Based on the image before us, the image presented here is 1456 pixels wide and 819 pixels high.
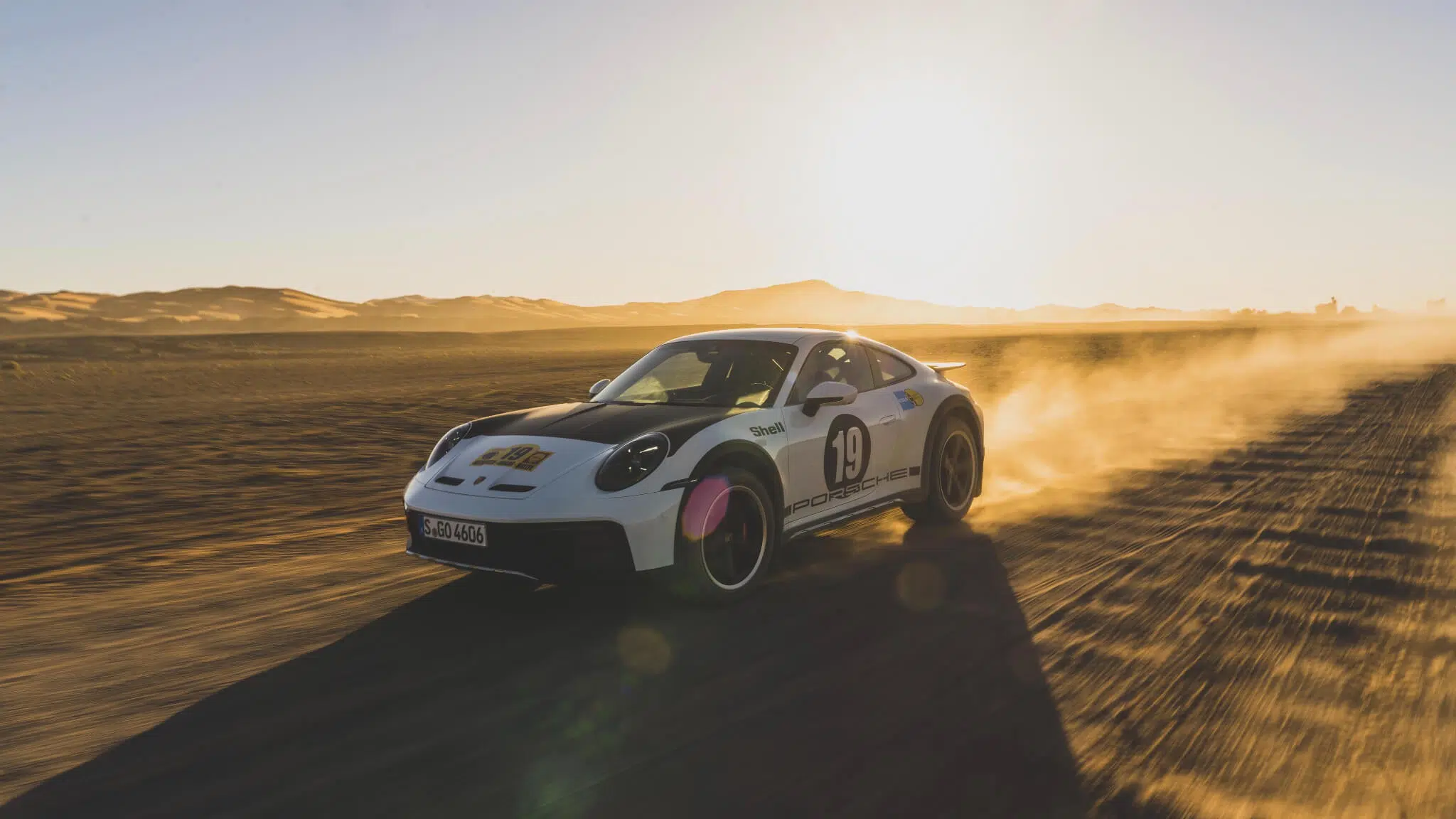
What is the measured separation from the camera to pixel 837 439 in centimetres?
700

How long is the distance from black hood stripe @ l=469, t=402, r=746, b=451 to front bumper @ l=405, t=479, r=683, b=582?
1.53ft

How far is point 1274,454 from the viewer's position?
11.8 meters

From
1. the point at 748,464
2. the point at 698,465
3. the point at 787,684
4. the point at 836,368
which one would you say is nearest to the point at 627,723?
the point at 787,684

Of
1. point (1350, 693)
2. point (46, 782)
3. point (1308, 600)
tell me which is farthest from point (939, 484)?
point (46, 782)

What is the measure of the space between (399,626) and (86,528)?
15.6ft

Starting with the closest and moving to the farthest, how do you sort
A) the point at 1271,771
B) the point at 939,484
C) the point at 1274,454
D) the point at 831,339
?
the point at 1271,771
the point at 831,339
the point at 939,484
the point at 1274,454

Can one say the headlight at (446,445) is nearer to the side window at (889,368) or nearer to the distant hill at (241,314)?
the side window at (889,368)

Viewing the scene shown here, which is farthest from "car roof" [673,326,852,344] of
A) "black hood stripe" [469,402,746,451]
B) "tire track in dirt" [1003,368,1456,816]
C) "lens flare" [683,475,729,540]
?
"tire track in dirt" [1003,368,1456,816]

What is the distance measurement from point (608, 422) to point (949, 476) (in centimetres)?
318

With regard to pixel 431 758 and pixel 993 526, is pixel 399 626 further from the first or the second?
pixel 993 526

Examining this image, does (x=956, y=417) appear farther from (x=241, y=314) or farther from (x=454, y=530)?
(x=241, y=314)

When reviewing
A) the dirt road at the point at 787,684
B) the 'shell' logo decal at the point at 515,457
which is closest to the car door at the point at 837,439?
the dirt road at the point at 787,684

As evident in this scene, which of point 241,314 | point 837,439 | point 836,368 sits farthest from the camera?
point 241,314

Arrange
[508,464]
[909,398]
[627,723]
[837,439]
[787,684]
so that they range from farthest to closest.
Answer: [909,398] → [837,439] → [508,464] → [787,684] → [627,723]
